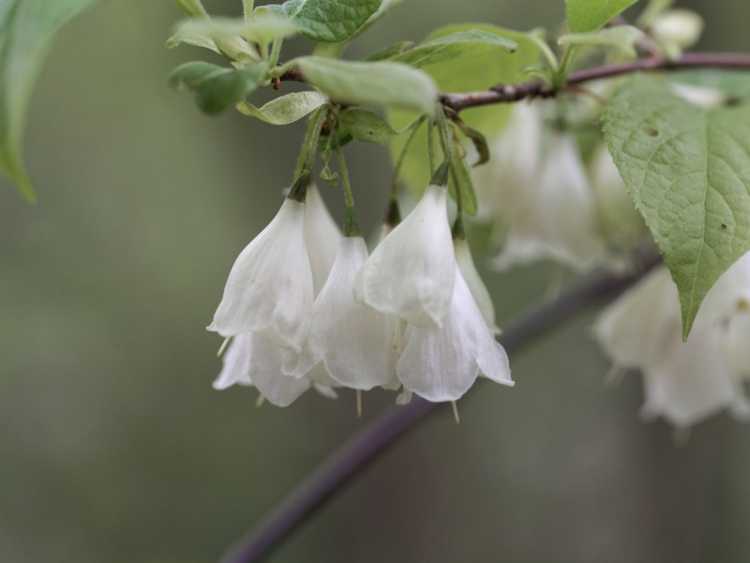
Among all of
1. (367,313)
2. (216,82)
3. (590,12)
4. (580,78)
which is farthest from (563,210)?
(216,82)

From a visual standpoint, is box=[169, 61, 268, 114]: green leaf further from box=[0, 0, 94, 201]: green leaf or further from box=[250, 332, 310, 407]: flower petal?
box=[250, 332, 310, 407]: flower petal

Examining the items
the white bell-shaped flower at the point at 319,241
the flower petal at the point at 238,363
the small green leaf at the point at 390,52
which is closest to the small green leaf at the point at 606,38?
the small green leaf at the point at 390,52

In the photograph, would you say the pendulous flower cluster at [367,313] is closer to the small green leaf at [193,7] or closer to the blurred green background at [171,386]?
the small green leaf at [193,7]

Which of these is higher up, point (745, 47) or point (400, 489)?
point (745, 47)

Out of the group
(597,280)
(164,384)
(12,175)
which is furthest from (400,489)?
(12,175)

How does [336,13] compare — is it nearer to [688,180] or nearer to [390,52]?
[390,52]

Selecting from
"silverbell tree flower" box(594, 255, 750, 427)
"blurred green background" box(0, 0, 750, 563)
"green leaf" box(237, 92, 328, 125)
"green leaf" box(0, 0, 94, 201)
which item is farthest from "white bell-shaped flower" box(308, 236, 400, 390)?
"blurred green background" box(0, 0, 750, 563)

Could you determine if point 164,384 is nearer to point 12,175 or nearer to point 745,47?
point 745,47
